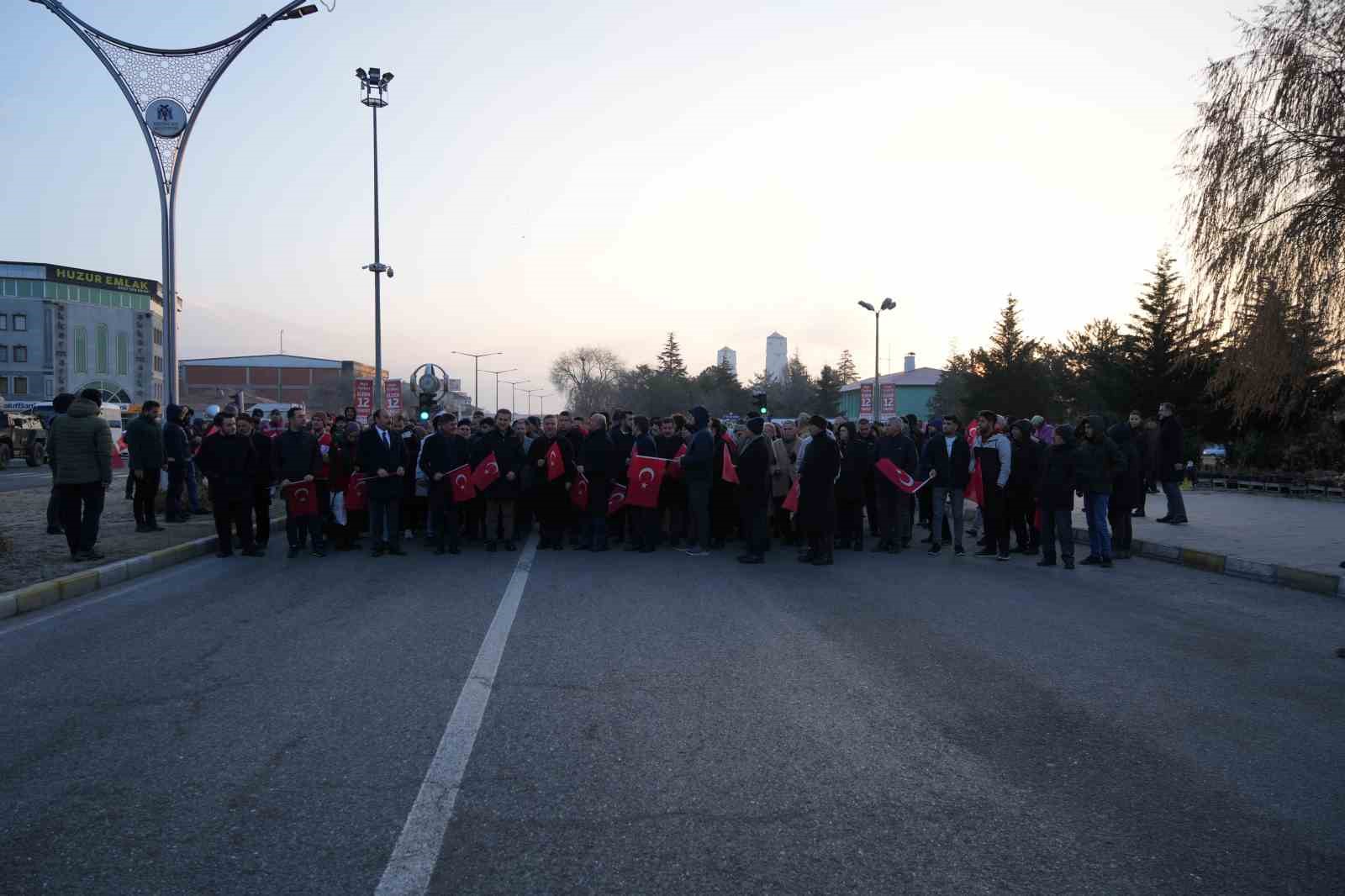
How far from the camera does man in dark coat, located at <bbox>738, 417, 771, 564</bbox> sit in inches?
520

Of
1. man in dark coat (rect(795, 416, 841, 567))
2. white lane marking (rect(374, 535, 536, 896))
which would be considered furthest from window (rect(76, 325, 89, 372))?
white lane marking (rect(374, 535, 536, 896))

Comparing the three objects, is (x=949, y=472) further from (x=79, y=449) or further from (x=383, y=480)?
(x=79, y=449)

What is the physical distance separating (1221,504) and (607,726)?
21.0 metres

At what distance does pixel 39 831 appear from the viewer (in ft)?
13.2

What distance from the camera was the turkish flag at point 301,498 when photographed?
43.3 feet

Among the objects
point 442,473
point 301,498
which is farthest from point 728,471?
point 301,498

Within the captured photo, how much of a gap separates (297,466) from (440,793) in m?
9.85

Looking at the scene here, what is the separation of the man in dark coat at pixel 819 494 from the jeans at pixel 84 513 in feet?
28.6

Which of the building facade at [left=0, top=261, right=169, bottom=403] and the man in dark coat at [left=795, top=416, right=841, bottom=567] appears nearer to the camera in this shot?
the man in dark coat at [left=795, top=416, right=841, bottom=567]

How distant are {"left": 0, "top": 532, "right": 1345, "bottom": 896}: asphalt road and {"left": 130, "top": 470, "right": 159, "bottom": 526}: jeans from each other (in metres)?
5.70

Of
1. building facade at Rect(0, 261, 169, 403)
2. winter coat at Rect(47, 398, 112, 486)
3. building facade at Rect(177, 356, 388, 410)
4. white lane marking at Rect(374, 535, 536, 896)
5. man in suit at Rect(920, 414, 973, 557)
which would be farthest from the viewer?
building facade at Rect(177, 356, 388, 410)

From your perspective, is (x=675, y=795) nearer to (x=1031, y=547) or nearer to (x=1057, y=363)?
(x=1031, y=547)

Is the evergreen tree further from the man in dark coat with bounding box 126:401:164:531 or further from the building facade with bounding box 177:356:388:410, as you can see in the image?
the man in dark coat with bounding box 126:401:164:531

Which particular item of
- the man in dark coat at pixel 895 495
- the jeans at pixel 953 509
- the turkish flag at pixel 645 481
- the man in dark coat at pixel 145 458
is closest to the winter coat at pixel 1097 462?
the jeans at pixel 953 509
